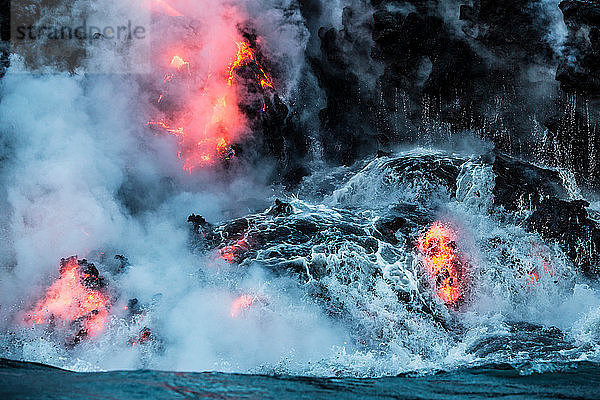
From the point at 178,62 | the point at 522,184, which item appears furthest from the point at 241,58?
the point at 522,184

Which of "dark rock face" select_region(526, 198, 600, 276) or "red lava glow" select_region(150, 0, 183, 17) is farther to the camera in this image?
"red lava glow" select_region(150, 0, 183, 17)

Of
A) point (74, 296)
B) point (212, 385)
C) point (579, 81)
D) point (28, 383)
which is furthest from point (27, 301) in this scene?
point (579, 81)

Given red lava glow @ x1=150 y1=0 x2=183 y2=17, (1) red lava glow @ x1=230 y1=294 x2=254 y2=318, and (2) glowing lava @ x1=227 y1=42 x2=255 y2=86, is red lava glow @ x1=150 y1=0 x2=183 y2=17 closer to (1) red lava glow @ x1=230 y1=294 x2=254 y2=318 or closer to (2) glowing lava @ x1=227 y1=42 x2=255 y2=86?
(2) glowing lava @ x1=227 y1=42 x2=255 y2=86

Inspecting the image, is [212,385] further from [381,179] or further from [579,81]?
[579,81]

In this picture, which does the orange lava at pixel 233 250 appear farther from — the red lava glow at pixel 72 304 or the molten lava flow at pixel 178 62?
the molten lava flow at pixel 178 62

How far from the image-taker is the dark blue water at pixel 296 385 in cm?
646

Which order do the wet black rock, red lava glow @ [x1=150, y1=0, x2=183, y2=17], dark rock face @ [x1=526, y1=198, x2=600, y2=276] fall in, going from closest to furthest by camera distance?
dark rock face @ [x1=526, y1=198, x2=600, y2=276]
the wet black rock
red lava glow @ [x1=150, y1=0, x2=183, y2=17]

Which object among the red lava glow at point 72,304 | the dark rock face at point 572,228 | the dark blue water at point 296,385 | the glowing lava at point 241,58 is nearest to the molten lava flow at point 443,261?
the dark rock face at point 572,228

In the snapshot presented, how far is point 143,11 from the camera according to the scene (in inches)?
668

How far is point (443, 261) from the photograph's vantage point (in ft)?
39.8

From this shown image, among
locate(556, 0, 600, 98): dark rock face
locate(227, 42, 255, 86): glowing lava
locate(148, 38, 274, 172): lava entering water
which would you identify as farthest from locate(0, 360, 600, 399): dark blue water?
locate(227, 42, 255, 86): glowing lava

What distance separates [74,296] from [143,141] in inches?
232

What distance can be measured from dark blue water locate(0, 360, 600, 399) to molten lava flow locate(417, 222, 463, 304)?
3.20 meters

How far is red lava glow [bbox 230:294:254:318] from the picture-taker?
10.6 meters
